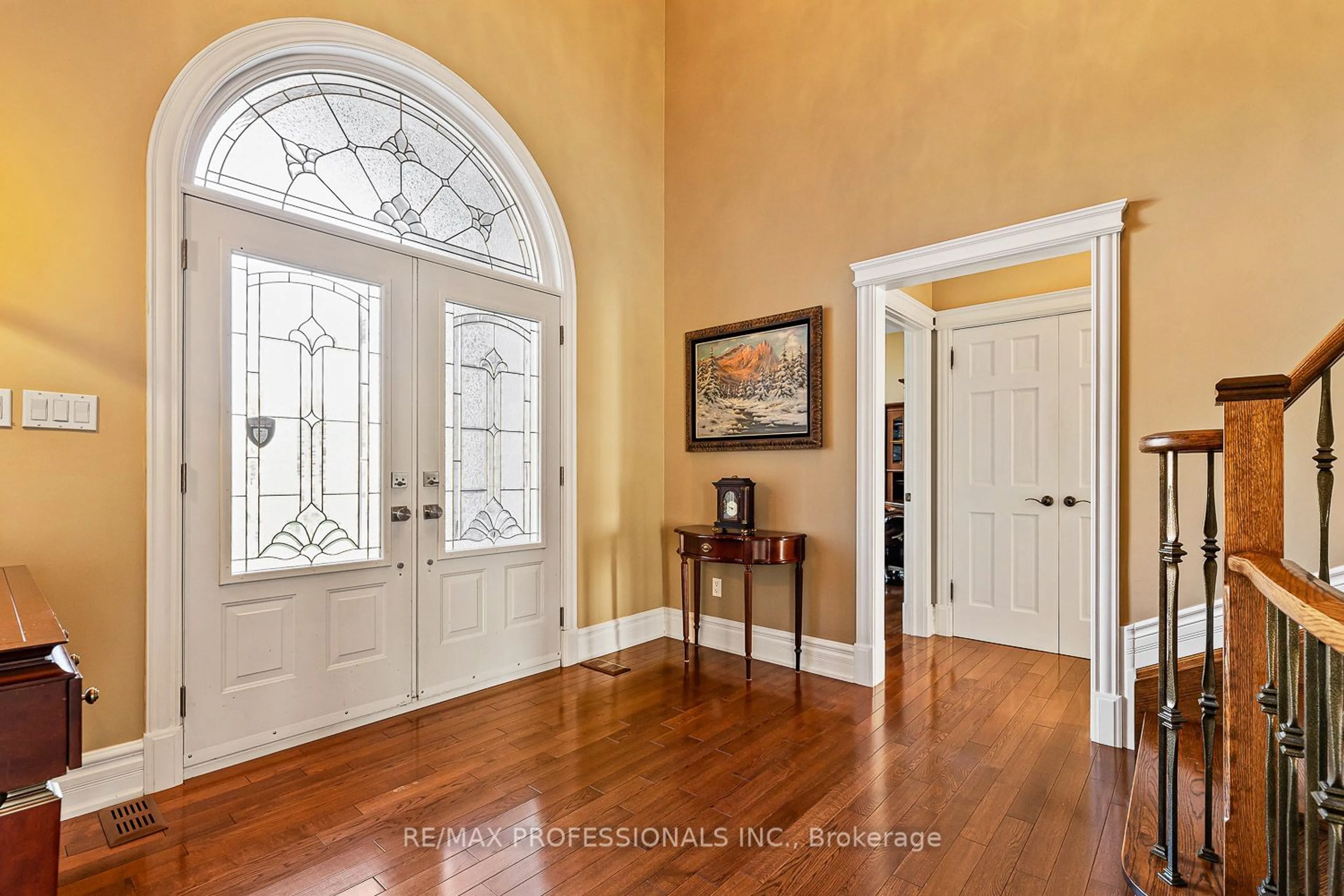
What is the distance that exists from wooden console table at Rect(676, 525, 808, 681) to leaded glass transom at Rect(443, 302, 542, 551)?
0.88 meters

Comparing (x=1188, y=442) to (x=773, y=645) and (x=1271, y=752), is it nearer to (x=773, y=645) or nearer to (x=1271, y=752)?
(x=1271, y=752)

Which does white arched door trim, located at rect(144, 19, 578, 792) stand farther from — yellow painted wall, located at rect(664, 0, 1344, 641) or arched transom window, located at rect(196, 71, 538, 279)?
yellow painted wall, located at rect(664, 0, 1344, 641)

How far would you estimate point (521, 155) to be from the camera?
11.8ft

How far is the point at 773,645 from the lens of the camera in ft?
12.7

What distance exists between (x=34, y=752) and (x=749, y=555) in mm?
2877

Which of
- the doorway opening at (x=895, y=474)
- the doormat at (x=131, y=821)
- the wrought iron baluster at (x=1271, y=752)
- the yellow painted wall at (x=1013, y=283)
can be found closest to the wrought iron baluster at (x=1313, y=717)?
the wrought iron baluster at (x=1271, y=752)

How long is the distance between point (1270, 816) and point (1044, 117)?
Answer: 113 inches

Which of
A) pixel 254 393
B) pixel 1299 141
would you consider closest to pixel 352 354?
pixel 254 393

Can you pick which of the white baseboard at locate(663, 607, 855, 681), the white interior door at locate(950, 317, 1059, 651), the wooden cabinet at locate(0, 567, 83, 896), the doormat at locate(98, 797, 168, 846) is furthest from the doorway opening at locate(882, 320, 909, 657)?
the wooden cabinet at locate(0, 567, 83, 896)

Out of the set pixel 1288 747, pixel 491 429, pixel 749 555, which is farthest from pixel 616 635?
pixel 1288 747

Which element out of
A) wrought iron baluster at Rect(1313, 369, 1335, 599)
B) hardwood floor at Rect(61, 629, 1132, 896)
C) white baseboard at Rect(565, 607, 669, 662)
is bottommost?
hardwood floor at Rect(61, 629, 1132, 896)

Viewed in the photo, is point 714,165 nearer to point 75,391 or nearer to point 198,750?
point 75,391

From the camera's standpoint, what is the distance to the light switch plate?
7.00 feet

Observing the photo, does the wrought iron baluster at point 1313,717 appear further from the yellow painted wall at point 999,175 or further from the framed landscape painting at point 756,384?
the framed landscape painting at point 756,384
